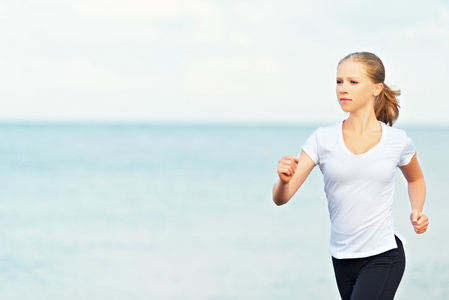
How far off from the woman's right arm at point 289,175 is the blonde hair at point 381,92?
41cm

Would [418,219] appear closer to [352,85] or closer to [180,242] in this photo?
[352,85]

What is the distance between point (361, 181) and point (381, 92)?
0.45 metres

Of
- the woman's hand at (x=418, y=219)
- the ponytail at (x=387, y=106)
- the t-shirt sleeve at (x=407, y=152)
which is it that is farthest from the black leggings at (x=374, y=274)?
the ponytail at (x=387, y=106)

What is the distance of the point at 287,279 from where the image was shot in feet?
31.5

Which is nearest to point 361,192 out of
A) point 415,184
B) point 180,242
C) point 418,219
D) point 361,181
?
point 361,181

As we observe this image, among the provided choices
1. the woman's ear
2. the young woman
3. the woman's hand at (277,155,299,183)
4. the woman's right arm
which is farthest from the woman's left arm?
the woman's hand at (277,155,299,183)

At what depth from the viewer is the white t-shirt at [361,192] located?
3293mm

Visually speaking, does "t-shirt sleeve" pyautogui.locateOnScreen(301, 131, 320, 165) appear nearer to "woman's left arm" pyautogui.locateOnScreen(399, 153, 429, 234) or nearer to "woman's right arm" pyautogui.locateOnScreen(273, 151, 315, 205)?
"woman's right arm" pyautogui.locateOnScreen(273, 151, 315, 205)

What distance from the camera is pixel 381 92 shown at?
138 inches

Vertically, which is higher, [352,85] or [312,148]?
[352,85]

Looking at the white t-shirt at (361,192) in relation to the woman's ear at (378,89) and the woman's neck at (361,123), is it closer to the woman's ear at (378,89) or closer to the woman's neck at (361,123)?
the woman's neck at (361,123)

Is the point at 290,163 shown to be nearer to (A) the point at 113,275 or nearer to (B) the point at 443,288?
(B) the point at 443,288

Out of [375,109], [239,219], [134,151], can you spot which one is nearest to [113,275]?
[239,219]

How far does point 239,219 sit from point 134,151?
29.3m
